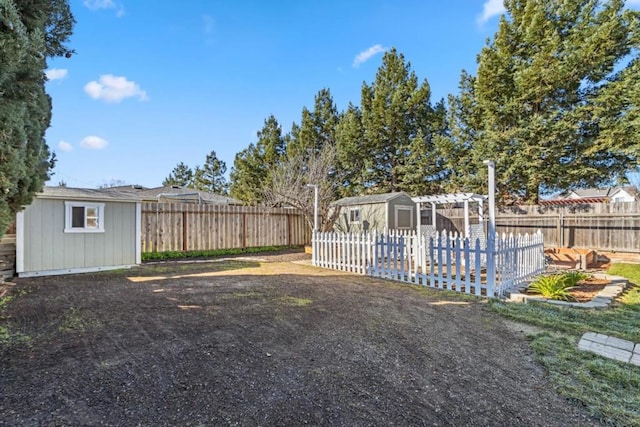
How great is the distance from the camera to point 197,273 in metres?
7.95

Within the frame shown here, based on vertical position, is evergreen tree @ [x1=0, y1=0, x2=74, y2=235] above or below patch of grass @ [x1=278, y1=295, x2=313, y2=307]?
above

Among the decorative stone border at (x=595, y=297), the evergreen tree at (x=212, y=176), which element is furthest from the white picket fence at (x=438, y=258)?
the evergreen tree at (x=212, y=176)

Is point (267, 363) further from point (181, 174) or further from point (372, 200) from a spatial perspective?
point (181, 174)

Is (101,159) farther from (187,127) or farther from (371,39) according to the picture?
(371,39)

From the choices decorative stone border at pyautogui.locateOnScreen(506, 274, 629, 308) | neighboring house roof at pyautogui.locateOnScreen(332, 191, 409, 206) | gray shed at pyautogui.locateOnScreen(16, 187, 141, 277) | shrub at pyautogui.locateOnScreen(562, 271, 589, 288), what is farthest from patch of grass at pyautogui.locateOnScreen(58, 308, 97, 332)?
neighboring house roof at pyautogui.locateOnScreen(332, 191, 409, 206)

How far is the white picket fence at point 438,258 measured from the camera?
234 inches

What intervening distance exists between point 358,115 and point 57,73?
16.8 metres

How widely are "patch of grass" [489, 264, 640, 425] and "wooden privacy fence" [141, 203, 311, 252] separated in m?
9.73

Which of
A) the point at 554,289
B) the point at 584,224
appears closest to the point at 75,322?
the point at 554,289

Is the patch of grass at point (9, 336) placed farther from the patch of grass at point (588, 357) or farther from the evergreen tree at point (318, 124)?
the evergreen tree at point (318, 124)

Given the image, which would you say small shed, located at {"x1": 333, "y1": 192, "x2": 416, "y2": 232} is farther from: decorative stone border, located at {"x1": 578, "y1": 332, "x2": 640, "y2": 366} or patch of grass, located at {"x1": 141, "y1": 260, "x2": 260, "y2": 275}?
decorative stone border, located at {"x1": 578, "y1": 332, "x2": 640, "y2": 366}

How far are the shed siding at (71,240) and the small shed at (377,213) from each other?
882 centimetres

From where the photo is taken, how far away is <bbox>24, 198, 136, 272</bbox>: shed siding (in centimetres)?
723

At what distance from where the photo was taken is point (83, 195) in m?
7.76
